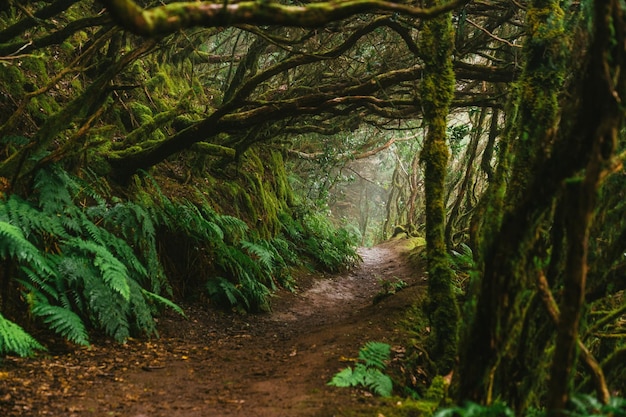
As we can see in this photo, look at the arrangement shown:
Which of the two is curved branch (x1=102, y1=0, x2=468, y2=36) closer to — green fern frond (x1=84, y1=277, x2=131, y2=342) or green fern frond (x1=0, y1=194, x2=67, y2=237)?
green fern frond (x1=0, y1=194, x2=67, y2=237)

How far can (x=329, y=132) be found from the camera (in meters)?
11.3

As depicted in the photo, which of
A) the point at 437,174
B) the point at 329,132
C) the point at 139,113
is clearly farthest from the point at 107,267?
the point at 329,132

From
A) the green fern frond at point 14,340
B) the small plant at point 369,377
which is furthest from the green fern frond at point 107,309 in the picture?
the small plant at point 369,377

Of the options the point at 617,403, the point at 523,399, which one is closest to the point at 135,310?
the point at 523,399

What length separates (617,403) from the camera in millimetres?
1827

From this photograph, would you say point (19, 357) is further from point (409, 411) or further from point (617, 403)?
point (617, 403)

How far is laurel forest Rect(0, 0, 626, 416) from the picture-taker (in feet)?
6.36

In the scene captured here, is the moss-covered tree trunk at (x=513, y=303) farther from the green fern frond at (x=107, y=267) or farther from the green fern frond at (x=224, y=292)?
the green fern frond at (x=224, y=292)

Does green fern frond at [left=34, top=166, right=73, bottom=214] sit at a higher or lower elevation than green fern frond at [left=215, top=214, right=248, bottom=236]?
higher

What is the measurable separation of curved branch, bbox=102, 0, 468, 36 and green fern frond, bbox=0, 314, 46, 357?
277cm

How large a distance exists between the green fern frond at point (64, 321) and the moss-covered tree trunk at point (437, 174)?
9.90 ft

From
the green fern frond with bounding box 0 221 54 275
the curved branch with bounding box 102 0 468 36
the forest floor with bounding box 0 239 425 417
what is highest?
the curved branch with bounding box 102 0 468 36

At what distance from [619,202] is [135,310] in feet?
14.4

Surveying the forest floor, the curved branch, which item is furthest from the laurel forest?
the forest floor
